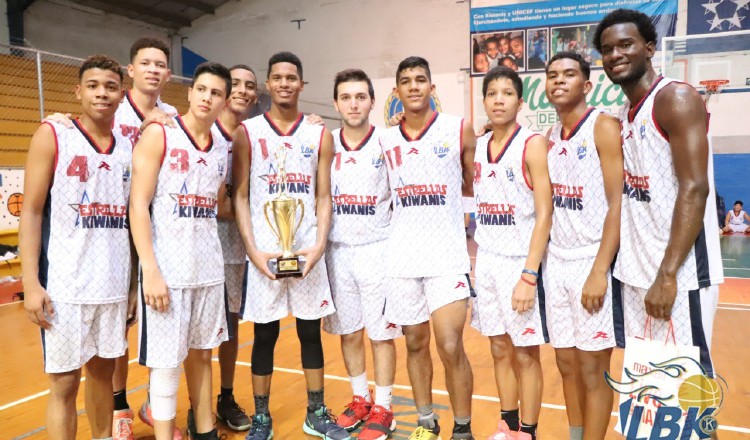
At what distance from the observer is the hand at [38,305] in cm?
258

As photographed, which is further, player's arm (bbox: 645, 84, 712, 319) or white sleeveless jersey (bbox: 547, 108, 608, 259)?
white sleeveless jersey (bbox: 547, 108, 608, 259)

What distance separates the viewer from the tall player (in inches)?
141

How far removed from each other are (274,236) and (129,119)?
3.68ft

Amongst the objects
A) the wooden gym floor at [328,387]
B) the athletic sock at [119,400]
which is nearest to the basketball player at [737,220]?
the wooden gym floor at [328,387]

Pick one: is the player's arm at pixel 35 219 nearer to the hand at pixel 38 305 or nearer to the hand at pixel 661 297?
the hand at pixel 38 305

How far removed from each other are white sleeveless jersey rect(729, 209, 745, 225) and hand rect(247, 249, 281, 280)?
43.1ft

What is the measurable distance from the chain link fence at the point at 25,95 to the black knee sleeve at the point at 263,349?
8.40 metres

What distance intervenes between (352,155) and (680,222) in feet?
6.30

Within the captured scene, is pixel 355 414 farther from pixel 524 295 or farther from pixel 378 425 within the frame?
pixel 524 295

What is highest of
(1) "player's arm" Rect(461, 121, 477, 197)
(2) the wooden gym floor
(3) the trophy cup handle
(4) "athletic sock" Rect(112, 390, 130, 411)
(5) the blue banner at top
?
(5) the blue banner at top

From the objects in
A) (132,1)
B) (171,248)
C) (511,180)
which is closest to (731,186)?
(511,180)

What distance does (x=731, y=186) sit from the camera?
13406 mm

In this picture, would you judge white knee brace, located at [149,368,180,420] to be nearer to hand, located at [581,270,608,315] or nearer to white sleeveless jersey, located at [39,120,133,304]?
white sleeveless jersey, located at [39,120,133,304]

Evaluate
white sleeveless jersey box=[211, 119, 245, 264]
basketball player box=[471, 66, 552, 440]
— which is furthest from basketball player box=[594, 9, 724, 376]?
white sleeveless jersey box=[211, 119, 245, 264]
